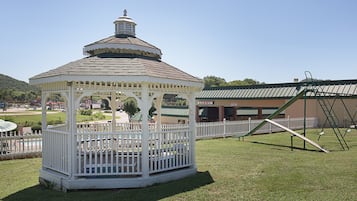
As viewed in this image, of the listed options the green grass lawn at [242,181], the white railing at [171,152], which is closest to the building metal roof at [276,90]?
the green grass lawn at [242,181]

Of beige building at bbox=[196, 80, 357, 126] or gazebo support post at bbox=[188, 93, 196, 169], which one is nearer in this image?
gazebo support post at bbox=[188, 93, 196, 169]

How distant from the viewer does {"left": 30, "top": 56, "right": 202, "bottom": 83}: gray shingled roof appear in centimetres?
720

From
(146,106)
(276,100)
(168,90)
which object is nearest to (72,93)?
(146,106)

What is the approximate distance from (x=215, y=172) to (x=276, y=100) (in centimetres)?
2032

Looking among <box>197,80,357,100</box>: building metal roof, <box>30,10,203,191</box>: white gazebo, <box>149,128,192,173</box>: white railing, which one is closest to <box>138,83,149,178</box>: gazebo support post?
<box>30,10,203,191</box>: white gazebo

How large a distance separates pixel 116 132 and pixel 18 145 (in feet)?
23.9

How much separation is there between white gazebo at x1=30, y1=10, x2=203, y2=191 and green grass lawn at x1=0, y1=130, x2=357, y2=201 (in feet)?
1.16

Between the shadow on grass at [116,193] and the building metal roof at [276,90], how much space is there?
1809 cm

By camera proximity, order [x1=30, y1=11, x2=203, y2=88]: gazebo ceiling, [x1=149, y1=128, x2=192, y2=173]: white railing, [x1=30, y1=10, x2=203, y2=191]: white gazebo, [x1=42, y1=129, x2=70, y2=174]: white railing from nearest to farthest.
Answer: [x1=30, y1=11, x2=203, y2=88]: gazebo ceiling → [x1=30, y1=10, x2=203, y2=191]: white gazebo → [x1=42, y1=129, x2=70, y2=174]: white railing → [x1=149, y1=128, x2=192, y2=173]: white railing

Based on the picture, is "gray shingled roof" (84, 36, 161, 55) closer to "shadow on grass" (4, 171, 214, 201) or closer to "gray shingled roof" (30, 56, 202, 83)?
"gray shingled roof" (30, 56, 202, 83)

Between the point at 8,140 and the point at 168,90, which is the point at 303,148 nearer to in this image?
the point at 168,90

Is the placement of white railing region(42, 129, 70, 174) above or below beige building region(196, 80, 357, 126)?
below

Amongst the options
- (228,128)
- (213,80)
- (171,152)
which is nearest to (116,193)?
(171,152)

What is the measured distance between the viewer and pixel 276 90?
2808cm
